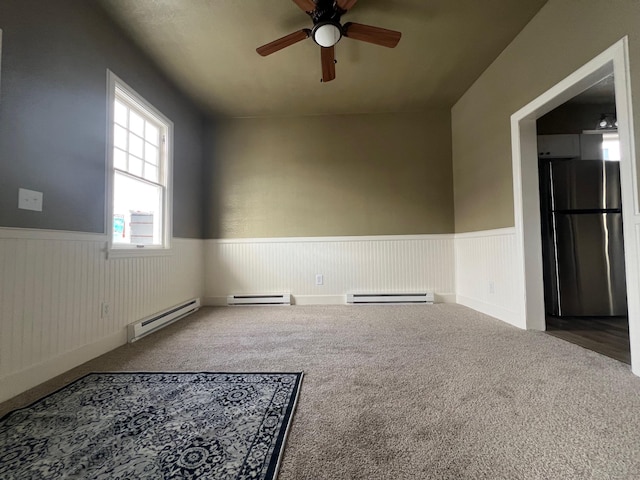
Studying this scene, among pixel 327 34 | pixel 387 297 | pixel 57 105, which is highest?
pixel 327 34

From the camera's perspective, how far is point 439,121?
3.64m

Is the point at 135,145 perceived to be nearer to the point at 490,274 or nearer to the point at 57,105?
A: the point at 57,105

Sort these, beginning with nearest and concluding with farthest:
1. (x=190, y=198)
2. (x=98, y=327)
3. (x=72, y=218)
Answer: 1. (x=72, y=218)
2. (x=98, y=327)
3. (x=190, y=198)

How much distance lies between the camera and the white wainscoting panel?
246 cm

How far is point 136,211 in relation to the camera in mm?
2496

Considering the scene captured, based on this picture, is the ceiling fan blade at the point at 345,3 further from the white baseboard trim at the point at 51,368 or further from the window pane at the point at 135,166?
the white baseboard trim at the point at 51,368

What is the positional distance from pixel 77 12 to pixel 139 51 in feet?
2.05

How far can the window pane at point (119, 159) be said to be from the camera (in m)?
2.17

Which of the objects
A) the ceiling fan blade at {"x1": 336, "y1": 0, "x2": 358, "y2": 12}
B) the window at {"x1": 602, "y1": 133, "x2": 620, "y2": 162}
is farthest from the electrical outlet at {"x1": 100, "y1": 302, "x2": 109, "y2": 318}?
the window at {"x1": 602, "y1": 133, "x2": 620, "y2": 162}

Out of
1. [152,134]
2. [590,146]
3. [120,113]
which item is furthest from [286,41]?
[590,146]

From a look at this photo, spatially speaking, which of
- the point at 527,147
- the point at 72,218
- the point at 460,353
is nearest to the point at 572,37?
the point at 527,147

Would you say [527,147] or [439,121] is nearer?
[527,147]

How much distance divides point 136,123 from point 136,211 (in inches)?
32.9

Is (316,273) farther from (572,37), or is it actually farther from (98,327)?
(572,37)
